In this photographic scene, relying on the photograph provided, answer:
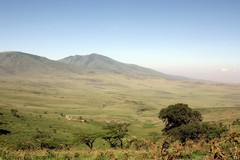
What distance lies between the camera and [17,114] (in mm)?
81125

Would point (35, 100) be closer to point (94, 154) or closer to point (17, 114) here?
point (17, 114)

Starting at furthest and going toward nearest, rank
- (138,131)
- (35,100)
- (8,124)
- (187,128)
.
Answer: (35,100)
(138,131)
(8,124)
(187,128)

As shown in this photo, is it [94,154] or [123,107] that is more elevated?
[94,154]

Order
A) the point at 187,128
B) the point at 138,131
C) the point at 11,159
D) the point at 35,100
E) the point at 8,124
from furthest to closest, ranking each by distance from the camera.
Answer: the point at 35,100 < the point at 138,131 < the point at 8,124 < the point at 187,128 < the point at 11,159

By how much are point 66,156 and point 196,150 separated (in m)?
6.43

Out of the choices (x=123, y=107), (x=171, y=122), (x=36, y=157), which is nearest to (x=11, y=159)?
(x=36, y=157)

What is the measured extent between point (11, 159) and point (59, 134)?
60338 millimetres

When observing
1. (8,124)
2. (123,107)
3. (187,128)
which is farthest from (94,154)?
(123,107)

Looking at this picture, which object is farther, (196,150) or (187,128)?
(187,128)

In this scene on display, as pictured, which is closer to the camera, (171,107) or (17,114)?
(171,107)

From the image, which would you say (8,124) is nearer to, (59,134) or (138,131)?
(59,134)

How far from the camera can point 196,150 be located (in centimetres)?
1169

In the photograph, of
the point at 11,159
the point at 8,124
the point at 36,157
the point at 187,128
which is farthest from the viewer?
the point at 8,124

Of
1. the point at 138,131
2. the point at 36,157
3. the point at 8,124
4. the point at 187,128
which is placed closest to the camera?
the point at 36,157
